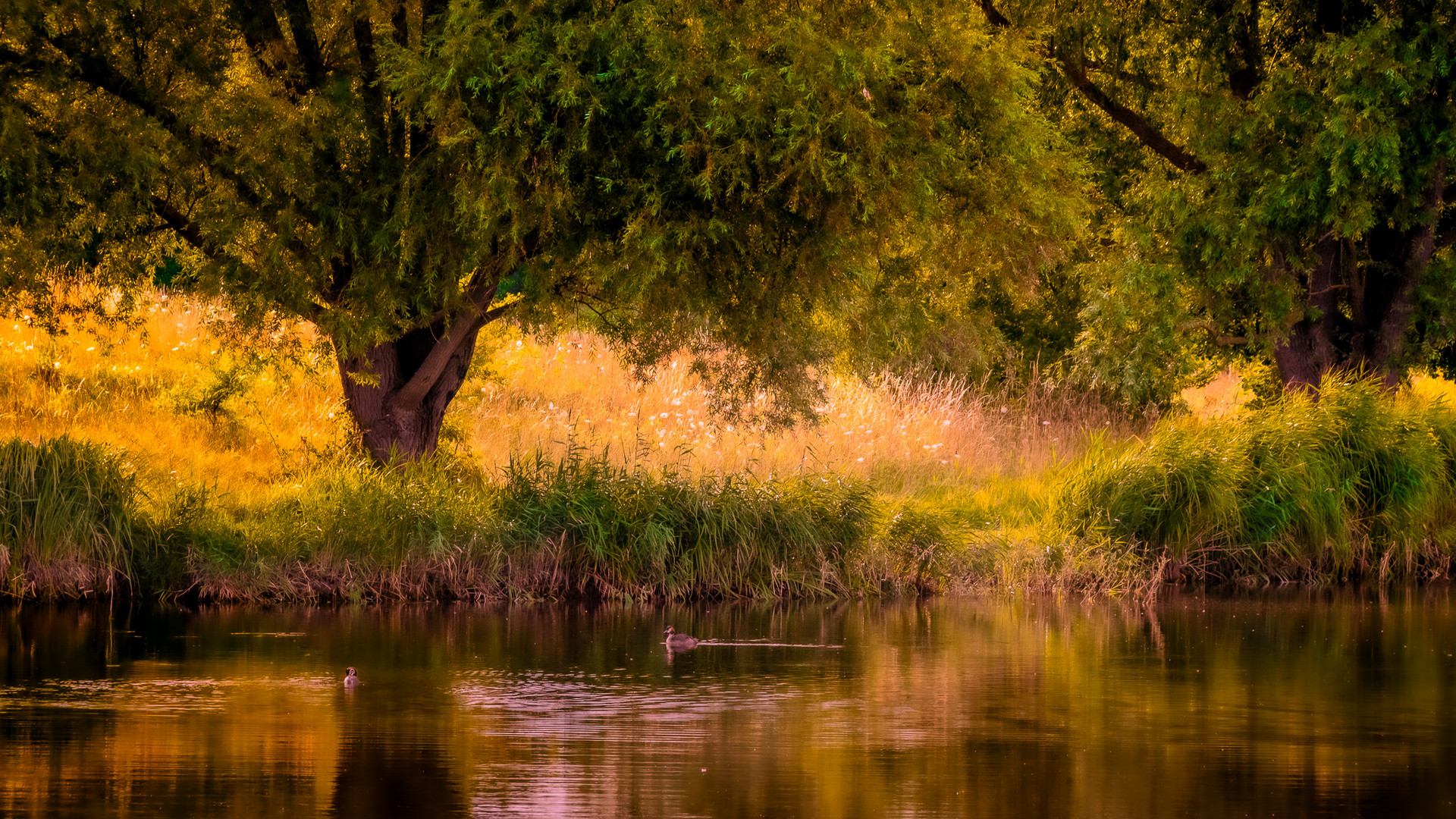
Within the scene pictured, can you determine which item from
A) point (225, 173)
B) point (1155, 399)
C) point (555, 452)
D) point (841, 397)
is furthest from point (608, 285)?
point (1155, 399)

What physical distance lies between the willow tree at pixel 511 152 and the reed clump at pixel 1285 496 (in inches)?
128

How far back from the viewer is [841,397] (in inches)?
1117

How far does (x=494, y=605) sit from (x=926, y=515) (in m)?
4.77

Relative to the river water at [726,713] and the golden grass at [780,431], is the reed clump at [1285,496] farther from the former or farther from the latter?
the golden grass at [780,431]

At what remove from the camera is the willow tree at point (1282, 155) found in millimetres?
21000

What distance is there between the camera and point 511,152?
16.3m

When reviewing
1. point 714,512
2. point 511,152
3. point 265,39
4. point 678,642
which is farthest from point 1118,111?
point 678,642

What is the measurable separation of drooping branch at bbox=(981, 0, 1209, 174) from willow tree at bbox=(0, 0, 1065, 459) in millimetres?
6514

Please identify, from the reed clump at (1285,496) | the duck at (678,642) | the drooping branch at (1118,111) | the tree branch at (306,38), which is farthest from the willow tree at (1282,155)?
the duck at (678,642)

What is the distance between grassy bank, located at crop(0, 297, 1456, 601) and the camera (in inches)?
666

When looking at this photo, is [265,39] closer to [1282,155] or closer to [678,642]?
[678,642]

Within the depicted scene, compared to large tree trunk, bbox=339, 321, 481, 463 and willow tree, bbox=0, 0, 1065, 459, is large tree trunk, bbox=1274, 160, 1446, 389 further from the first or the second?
large tree trunk, bbox=339, 321, 481, 463

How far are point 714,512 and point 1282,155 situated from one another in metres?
9.25

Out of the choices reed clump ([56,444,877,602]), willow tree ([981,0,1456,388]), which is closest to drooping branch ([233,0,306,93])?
reed clump ([56,444,877,602])
